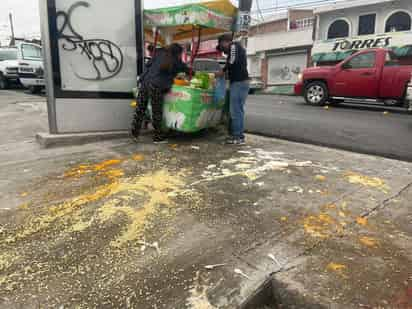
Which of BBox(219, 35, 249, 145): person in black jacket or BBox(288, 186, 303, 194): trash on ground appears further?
BBox(219, 35, 249, 145): person in black jacket

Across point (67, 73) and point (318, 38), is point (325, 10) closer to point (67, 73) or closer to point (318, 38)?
point (318, 38)

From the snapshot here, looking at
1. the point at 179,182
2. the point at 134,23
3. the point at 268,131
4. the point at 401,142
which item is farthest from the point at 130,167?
the point at 401,142

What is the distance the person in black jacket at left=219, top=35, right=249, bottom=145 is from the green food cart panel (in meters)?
0.41

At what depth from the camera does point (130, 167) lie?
4.23 metres

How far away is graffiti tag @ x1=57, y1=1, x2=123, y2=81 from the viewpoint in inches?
209

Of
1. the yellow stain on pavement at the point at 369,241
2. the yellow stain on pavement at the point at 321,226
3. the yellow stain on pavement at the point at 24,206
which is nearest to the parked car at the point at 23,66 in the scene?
the yellow stain on pavement at the point at 24,206

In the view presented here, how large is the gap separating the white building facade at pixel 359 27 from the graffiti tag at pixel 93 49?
16.7 m

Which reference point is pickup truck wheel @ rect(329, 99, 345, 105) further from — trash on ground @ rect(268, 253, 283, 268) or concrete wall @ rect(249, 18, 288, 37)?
concrete wall @ rect(249, 18, 288, 37)

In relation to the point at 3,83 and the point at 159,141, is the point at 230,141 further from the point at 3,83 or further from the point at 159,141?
the point at 3,83

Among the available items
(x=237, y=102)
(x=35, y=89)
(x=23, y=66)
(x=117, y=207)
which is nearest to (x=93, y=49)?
(x=237, y=102)

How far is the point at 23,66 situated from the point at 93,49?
10.9 m

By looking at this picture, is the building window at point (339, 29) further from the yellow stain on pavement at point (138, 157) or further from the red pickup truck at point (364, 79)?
the yellow stain on pavement at point (138, 157)

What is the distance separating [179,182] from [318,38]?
67.5 feet

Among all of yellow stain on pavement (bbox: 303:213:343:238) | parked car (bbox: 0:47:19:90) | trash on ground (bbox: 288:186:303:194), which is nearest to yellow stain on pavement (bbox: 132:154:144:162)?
trash on ground (bbox: 288:186:303:194)
